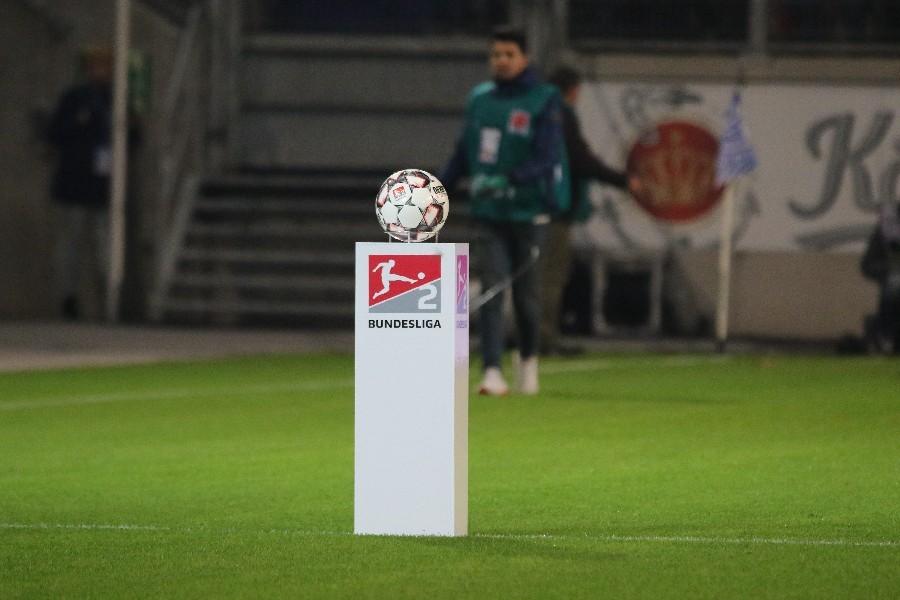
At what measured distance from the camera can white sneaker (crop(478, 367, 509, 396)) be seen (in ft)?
37.3

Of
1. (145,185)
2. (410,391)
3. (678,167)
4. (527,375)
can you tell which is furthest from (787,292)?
(410,391)

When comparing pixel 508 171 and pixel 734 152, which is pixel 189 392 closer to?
pixel 508 171

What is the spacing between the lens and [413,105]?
20484 mm

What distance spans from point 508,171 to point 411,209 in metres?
5.16

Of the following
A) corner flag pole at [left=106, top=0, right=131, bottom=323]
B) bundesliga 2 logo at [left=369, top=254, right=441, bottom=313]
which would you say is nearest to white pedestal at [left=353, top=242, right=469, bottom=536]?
bundesliga 2 logo at [left=369, top=254, right=441, bottom=313]

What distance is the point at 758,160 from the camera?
1709 cm

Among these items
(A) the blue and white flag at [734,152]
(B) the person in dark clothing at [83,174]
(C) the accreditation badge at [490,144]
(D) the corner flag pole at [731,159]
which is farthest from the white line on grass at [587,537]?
(B) the person in dark clothing at [83,174]

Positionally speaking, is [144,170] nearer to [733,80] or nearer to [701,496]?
[733,80]

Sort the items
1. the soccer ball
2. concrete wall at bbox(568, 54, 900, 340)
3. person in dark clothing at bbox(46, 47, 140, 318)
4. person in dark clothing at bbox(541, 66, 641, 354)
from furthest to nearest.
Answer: person in dark clothing at bbox(46, 47, 140, 318) < concrete wall at bbox(568, 54, 900, 340) < person in dark clothing at bbox(541, 66, 641, 354) < the soccer ball

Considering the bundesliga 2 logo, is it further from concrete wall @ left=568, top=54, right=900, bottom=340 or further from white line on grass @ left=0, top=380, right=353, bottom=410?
concrete wall @ left=568, top=54, right=900, bottom=340

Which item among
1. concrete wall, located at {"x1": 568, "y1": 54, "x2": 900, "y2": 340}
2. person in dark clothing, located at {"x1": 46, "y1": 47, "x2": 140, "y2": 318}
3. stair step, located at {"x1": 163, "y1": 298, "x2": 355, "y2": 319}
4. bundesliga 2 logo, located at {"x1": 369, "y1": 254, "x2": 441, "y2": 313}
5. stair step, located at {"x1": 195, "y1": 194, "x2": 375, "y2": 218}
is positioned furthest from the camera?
stair step, located at {"x1": 195, "y1": 194, "x2": 375, "y2": 218}

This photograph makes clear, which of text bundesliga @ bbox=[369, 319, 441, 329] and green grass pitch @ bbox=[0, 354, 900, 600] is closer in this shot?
green grass pitch @ bbox=[0, 354, 900, 600]

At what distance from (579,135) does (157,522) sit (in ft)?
23.5

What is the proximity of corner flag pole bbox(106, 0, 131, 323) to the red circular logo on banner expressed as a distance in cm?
464
